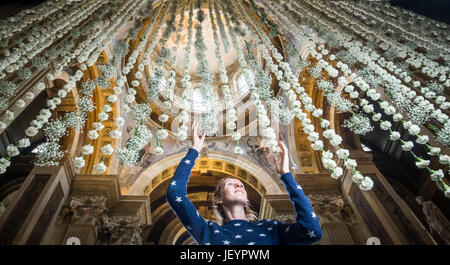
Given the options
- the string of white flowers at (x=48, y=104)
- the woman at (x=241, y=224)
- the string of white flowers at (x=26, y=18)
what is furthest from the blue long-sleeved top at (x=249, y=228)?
the string of white flowers at (x=26, y=18)

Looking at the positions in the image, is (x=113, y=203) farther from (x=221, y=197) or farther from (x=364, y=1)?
(x=364, y=1)

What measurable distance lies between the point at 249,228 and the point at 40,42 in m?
4.91

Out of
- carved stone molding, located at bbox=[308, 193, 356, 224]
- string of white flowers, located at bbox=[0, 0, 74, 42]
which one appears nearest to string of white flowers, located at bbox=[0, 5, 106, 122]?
string of white flowers, located at bbox=[0, 0, 74, 42]

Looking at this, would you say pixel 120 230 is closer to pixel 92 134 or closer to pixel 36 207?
pixel 36 207

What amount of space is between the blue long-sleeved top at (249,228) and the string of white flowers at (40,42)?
11.4 feet

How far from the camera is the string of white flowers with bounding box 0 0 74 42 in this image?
445 cm

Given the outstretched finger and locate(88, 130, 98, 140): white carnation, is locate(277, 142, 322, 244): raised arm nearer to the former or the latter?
the outstretched finger

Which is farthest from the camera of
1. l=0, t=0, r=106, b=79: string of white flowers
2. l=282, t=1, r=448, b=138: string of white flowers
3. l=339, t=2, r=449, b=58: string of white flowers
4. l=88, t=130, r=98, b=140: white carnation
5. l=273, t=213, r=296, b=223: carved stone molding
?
l=273, t=213, r=296, b=223: carved stone molding

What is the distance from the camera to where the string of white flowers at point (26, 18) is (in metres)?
4.45

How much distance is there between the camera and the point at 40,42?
4.74 meters

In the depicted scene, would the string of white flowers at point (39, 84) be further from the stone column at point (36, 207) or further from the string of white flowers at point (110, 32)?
the stone column at point (36, 207)

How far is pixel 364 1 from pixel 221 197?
5.79 meters

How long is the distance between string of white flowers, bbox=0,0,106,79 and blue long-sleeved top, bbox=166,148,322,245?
3479 mm

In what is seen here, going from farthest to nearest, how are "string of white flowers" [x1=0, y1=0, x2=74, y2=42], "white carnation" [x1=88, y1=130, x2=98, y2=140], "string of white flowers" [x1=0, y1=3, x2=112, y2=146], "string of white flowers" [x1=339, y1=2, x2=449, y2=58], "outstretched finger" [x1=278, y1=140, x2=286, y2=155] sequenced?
"string of white flowers" [x1=339, y1=2, x2=449, y2=58]
"string of white flowers" [x1=0, y1=0, x2=74, y2=42]
"string of white flowers" [x1=0, y1=3, x2=112, y2=146]
"white carnation" [x1=88, y1=130, x2=98, y2=140]
"outstretched finger" [x1=278, y1=140, x2=286, y2=155]
